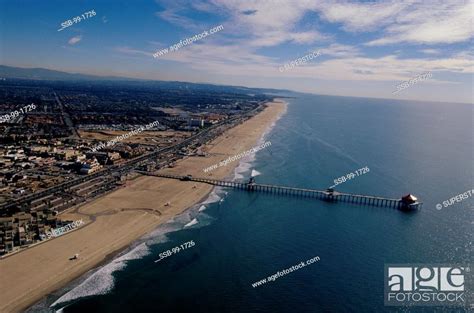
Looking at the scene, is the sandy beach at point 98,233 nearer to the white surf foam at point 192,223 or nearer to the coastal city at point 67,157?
the coastal city at point 67,157

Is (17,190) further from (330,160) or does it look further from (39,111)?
(39,111)

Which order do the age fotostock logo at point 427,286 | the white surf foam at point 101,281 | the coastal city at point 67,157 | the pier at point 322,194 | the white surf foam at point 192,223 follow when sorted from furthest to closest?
the pier at point 322,194 → the white surf foam at point 192,223 → the coastal city at point 67,157 → the age fotostock logo at point 427,286 → the white surf foam at point 101,281

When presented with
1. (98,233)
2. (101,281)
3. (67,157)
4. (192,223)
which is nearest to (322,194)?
(192,223)

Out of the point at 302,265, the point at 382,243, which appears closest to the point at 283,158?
the point at 382,243

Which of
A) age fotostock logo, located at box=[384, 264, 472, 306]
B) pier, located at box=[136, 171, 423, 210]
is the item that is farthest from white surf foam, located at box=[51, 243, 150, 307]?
pier, located at box=[136, 171, 423, 210]

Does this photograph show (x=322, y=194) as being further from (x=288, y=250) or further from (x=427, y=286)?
(x=427, y=286)

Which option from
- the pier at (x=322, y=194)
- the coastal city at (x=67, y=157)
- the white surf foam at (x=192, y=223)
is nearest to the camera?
the coastal city at (x=67, y=157)

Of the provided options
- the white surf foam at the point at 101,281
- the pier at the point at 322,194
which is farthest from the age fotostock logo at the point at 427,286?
the white surf foam at the point at 101,281
